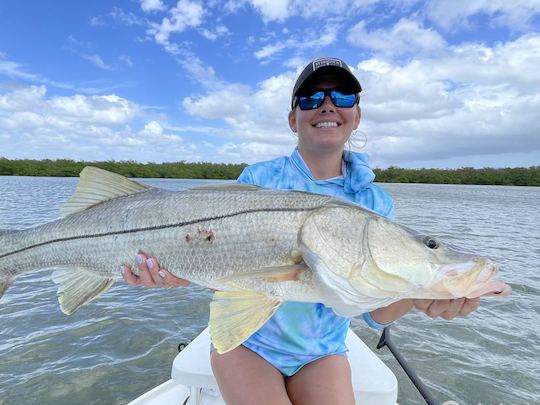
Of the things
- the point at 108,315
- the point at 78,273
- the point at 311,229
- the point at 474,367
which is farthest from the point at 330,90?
the point at 108,315

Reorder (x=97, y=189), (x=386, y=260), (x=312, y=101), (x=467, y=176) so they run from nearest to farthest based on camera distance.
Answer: (x=386, y=260) < (x=97, y=189) < (x=312, y=101) < (x=467, y=176)

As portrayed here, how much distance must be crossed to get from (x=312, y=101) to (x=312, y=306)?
4.79 ft

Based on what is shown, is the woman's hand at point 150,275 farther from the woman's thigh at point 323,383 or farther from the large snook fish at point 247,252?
the woman's thigh at point 323,383

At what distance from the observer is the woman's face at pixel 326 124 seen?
2982 mm

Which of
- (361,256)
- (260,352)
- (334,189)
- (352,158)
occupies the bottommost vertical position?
(260,352)

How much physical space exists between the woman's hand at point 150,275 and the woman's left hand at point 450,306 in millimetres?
1450

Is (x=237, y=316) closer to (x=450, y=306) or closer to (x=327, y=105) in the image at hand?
(x=450, y=306)

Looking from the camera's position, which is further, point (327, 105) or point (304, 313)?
point (327, 105)

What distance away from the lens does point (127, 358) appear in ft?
17.3

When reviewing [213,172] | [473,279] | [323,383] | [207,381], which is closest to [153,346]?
[207,381]

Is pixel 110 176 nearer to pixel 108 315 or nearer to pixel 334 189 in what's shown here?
pixel 334 189

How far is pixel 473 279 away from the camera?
6.46 ft

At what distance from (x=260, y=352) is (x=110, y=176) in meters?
1.59

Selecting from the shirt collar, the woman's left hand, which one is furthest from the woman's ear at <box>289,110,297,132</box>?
the woman's left hand
